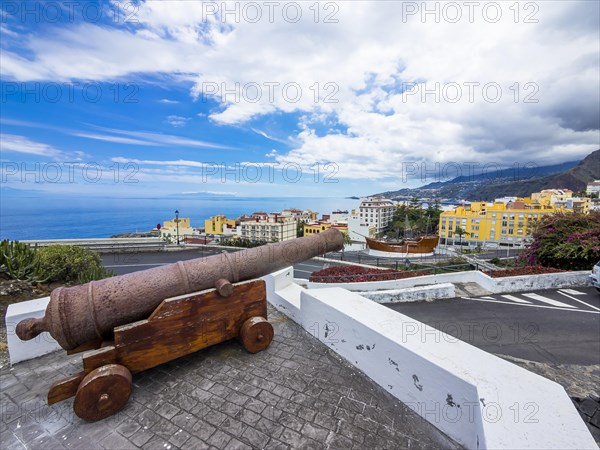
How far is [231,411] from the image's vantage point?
2564mm

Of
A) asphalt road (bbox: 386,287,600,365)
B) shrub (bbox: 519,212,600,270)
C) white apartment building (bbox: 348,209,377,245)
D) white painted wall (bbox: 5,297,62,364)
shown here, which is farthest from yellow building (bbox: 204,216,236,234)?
white painted wall (bbox: 5,297,62,364)

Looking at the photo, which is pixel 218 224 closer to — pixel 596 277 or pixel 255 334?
pixel 596 277

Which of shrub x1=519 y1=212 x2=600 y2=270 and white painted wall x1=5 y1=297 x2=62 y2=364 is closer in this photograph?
white painted wall x1=5 y1=297 x2=62 y2=364

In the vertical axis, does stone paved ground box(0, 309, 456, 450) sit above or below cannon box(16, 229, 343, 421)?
below

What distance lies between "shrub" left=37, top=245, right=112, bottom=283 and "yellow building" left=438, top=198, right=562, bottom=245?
5764cm

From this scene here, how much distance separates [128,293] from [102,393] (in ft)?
2.78

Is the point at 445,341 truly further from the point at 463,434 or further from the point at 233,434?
the point at 233,434

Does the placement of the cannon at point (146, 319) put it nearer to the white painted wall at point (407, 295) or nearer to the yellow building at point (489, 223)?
the white painted wall at point (407, 295)

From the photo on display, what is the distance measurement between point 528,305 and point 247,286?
688 cm

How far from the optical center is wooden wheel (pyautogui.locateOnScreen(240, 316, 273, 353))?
11.0 feet

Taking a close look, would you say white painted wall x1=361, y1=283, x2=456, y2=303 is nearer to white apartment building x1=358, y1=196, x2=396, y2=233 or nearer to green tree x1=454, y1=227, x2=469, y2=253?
green tree x1=454, y1=227, x2=469, y2=253

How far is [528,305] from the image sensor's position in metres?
6.77

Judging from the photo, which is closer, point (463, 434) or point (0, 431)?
point (463, 434)

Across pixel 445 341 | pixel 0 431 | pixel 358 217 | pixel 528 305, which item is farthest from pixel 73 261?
pixel 358 217
